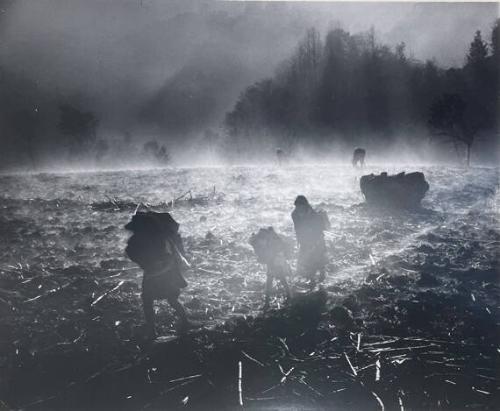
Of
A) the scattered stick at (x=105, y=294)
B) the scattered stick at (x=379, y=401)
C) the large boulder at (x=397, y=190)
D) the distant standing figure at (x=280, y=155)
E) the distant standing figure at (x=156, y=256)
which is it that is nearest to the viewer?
the scattered stick at (x=379, y=401)

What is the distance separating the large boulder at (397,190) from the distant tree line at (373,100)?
14925 millimetres

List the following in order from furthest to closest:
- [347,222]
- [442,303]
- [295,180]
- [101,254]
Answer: [295,180], [347,222], [101,254], [442,303]

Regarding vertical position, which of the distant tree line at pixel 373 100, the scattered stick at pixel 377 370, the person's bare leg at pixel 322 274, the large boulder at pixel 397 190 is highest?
the distant tree line at pixel 373 100

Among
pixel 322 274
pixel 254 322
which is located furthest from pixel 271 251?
pixel 322 274

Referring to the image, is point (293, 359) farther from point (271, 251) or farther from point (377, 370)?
point (271, 251)

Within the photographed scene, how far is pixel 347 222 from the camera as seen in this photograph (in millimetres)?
14539

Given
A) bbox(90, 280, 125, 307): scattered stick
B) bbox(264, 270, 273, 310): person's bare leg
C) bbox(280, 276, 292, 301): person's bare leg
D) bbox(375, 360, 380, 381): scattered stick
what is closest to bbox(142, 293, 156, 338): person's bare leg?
bbox(90, 280, 125, 307): scattered stick

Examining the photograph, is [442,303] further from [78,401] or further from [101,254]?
[101,254]

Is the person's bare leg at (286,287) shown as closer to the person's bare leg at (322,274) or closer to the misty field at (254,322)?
the misty field at (254,322)

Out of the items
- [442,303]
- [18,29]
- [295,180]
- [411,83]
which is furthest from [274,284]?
[411,83]

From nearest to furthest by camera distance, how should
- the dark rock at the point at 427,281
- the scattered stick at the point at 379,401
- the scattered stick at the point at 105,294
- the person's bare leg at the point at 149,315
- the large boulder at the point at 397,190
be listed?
the scattered stick at the point at 379,401 → the person's bare leg at the point at 149,315 → the scattered stick at the point at 105,294 → the dark rock at the point at 427,281 → the large boulder at the point at 397,190

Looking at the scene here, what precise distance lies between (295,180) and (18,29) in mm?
16695

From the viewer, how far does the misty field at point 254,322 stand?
18.7 feet

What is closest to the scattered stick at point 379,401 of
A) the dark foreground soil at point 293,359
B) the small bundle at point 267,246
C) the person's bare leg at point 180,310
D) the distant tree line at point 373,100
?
the dark foreground soil at point 293,359
